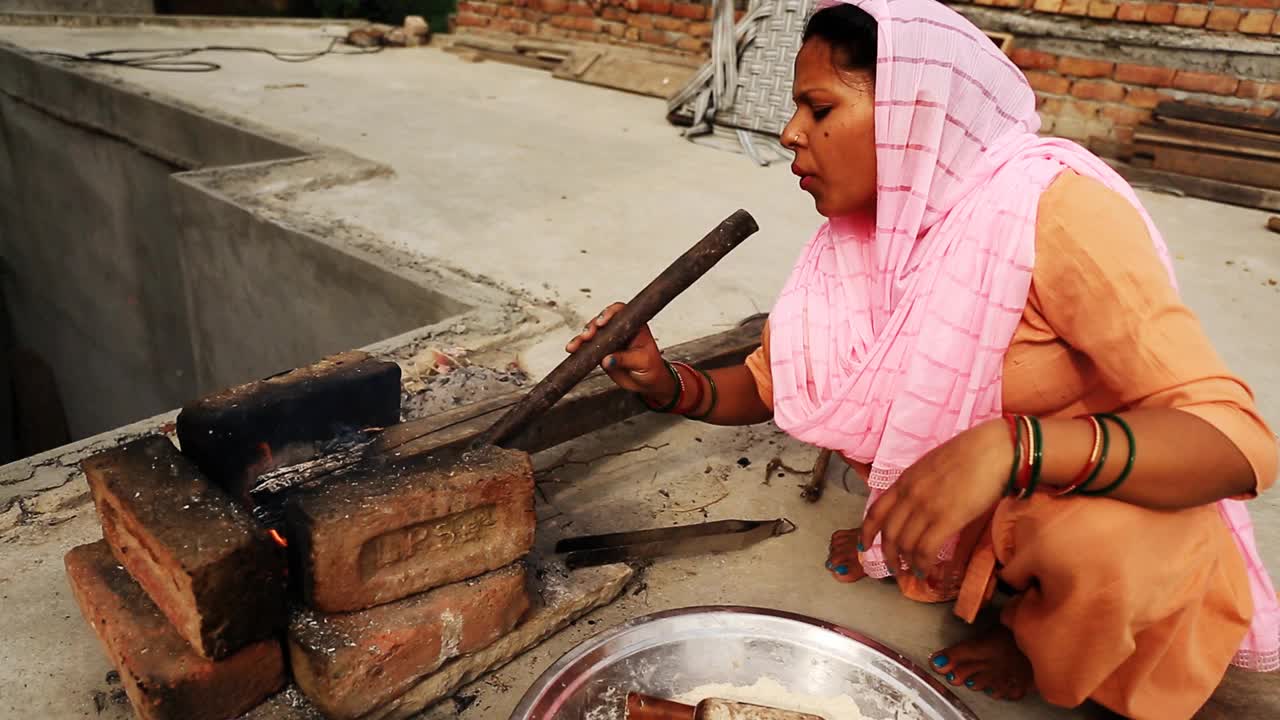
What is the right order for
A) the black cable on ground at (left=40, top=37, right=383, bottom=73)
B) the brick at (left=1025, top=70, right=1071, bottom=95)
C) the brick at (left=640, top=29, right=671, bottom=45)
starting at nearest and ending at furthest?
the brick at (left=1025, top=70, right=1071, bottom=95), the black cable on ground at (left=40, top=37, right=383, bottom=73), the brick at (left=640, top=29, right=671, bottom=45)

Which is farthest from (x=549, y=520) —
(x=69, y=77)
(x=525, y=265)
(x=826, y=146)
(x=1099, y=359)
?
(x=69, y=77)

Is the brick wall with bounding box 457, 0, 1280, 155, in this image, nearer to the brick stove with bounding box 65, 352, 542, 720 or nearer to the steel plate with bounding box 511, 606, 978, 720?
the steel plate with bounding box 511, 606, 978, 720

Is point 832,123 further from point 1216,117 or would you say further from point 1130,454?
point 1216,117

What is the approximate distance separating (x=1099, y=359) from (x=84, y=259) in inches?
319

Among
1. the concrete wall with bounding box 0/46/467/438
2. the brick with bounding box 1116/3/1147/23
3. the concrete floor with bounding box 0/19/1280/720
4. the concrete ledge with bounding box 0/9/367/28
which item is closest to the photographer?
the concrete floor with bounding box 0/19/1280/720

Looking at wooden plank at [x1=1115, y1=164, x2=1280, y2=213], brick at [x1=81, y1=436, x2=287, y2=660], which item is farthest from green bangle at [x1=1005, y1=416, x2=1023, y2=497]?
wooden plank at [x1=1115, y1=164, x2=1280, y2=213]

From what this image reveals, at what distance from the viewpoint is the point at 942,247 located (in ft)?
4.87

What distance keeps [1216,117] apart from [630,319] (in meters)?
5.36

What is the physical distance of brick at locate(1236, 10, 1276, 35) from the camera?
204 inches

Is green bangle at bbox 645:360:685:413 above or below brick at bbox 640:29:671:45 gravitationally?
below

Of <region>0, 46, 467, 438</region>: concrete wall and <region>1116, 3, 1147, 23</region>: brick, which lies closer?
<region>0, 46, 467, 438</region>: concrete wall

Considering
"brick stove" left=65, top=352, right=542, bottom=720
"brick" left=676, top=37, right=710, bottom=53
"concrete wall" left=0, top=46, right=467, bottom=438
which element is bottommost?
"concrete wall" left=0, top=46, right=467, bottom=438

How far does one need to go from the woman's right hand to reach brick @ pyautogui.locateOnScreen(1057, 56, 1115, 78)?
17.8ft

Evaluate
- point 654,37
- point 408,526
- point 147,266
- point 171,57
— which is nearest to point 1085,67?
point 654,37
